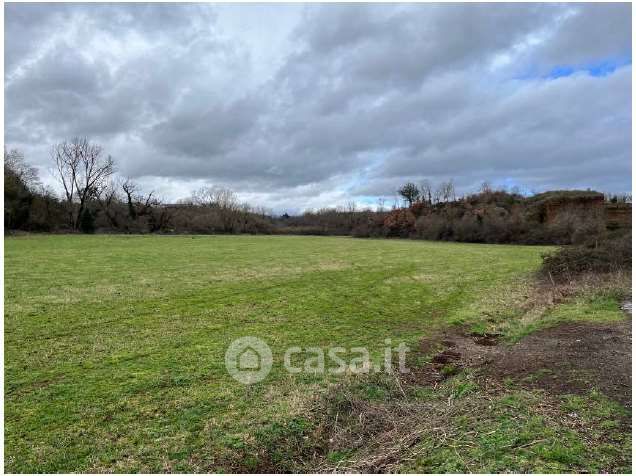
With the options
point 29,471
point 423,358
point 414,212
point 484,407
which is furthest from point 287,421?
point 414,212

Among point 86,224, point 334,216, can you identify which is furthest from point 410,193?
point 86,224

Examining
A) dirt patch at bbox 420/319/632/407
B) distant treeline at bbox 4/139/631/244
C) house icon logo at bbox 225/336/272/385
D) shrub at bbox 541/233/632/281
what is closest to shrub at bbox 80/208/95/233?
distant treeline at bbox 4/139/631/244

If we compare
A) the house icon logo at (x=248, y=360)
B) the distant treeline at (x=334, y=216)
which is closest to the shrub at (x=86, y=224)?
the distant treeline at (x=334, y=216)

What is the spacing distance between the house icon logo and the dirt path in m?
3.22

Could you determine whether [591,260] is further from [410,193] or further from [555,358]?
[410,193]

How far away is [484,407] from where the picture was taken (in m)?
5.73

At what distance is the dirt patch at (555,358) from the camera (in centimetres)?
630

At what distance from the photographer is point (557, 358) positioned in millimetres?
7578

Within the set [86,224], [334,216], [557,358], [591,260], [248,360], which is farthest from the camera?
[334,216]

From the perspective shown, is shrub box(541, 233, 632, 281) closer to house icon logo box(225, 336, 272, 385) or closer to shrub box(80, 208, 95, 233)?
house icon logo box(225, 336, 272, 385)

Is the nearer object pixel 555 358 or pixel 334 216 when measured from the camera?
pixel 555 358

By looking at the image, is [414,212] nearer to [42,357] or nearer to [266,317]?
[266,317]

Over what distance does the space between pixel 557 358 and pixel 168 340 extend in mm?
8491

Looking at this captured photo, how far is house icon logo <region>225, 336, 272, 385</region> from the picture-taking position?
7.92 metres
